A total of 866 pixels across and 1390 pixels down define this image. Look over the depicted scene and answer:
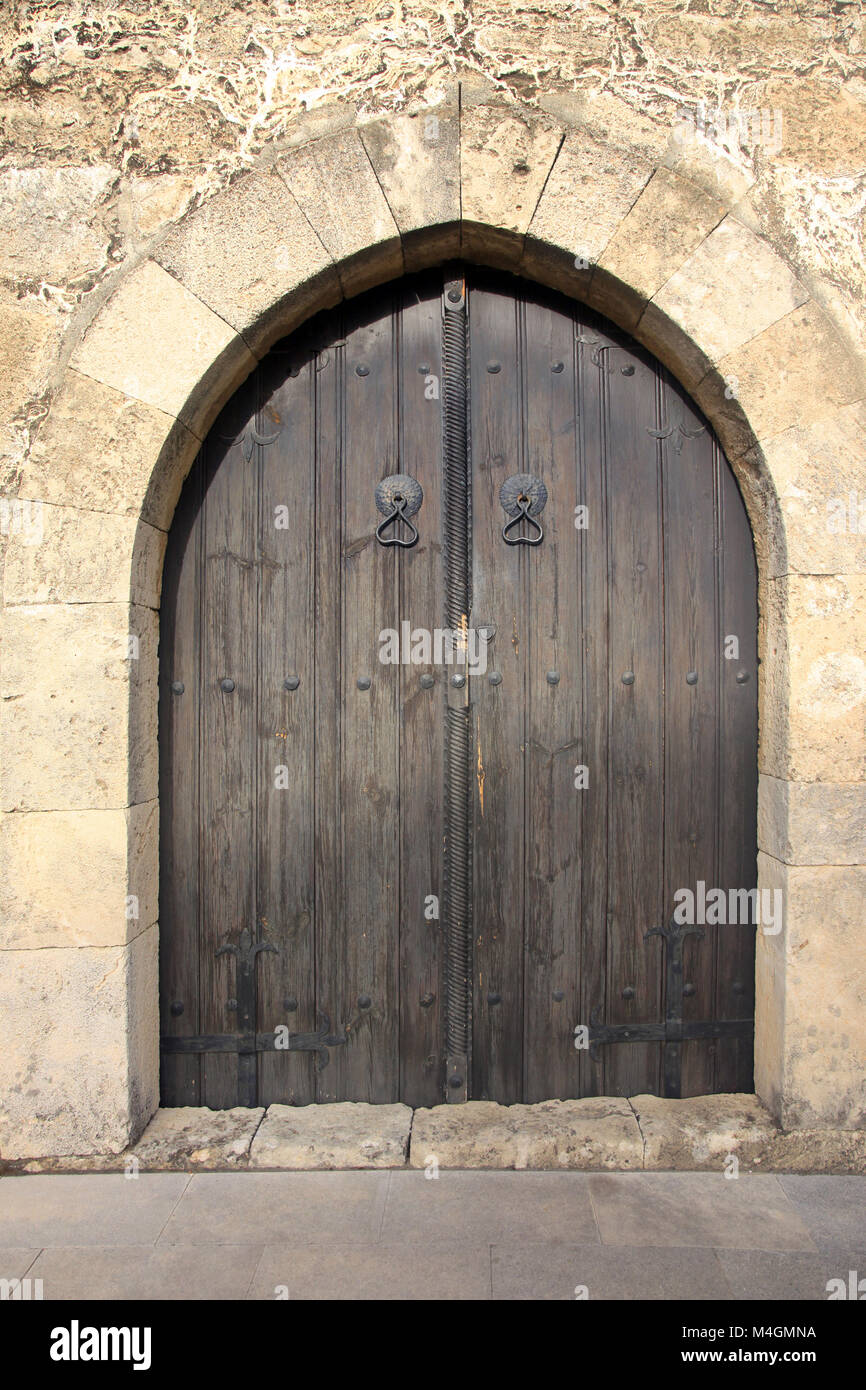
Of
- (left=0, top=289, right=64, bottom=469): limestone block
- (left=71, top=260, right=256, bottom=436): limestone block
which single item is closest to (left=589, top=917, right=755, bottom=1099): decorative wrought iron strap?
(left=71, top=260, right=256, bottom=436): limestone block

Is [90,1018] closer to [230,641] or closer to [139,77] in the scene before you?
[230,641]

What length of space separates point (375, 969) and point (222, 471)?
4.98ft

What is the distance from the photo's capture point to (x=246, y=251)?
91.8 inches

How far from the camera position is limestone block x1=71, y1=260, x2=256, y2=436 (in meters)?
2.30

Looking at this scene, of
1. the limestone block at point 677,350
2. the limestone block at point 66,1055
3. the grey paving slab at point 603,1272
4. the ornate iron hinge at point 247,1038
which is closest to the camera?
the grey paving slab at point 603,1272

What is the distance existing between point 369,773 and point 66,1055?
3.53 ft

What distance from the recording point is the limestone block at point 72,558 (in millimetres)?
2277

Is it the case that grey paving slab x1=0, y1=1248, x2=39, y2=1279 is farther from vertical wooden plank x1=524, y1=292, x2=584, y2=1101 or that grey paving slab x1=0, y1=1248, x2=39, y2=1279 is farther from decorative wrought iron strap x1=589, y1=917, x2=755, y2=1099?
decorative wrought iron strap x1=589, y1=917, x2=755, y2=1099

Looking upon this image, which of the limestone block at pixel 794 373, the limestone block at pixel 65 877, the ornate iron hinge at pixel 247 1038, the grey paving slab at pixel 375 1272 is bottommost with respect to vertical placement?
the grey paving slab at pixel 375 1272

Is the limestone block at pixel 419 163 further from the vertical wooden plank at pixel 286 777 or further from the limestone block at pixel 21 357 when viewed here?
the limestone block at pixel 21 357

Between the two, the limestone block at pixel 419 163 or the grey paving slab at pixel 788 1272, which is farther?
the limestone block at pixel 419 163

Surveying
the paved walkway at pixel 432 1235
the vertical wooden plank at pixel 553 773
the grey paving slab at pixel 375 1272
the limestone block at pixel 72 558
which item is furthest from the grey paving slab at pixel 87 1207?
the limestone block at pixel 72 558

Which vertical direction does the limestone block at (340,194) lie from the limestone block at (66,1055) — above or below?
above

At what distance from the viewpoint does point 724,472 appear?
256cm
